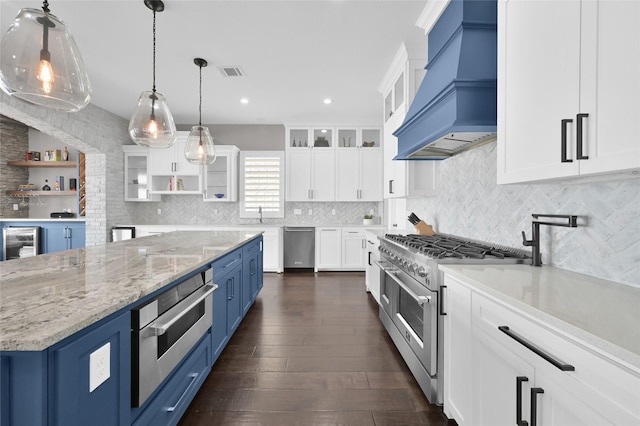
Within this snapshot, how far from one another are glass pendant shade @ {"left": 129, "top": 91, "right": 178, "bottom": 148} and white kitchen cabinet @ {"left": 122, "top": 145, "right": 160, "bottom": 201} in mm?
4092

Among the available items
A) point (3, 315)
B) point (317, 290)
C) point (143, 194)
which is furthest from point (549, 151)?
point (143, 194)

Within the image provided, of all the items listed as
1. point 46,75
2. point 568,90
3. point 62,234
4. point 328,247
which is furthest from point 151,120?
point 62,234

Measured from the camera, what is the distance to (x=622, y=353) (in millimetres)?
751

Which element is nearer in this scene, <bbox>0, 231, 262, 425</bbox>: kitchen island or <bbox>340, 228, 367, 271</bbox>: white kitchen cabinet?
<bbox>0, 231, 262, 425</bbox>: kitchen island

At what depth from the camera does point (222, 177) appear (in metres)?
6.33

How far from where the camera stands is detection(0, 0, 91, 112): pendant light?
147 centimetres

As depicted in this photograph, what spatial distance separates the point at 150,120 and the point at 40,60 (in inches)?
43.2

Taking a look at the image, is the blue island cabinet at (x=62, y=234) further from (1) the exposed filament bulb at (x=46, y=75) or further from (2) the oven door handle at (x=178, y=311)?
(1) the exposed filament bulb at (x=46, y=75)

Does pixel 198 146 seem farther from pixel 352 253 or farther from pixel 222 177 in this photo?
pixel 352 253

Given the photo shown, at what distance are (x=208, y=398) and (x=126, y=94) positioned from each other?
4748 millimetres

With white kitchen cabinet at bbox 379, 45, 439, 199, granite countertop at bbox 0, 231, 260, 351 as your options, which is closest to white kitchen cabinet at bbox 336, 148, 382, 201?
white kitchen cabinet at bbox 379, 45, 439, 199

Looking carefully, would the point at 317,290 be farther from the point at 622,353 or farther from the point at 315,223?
the point at 622,353

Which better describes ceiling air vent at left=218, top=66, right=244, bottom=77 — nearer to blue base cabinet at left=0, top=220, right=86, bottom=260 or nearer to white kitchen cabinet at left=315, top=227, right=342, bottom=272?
white kitchen cabinet at left=315, top=227, right=342, bottom=272

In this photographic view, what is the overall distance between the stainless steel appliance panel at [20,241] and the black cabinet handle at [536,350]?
748cm
